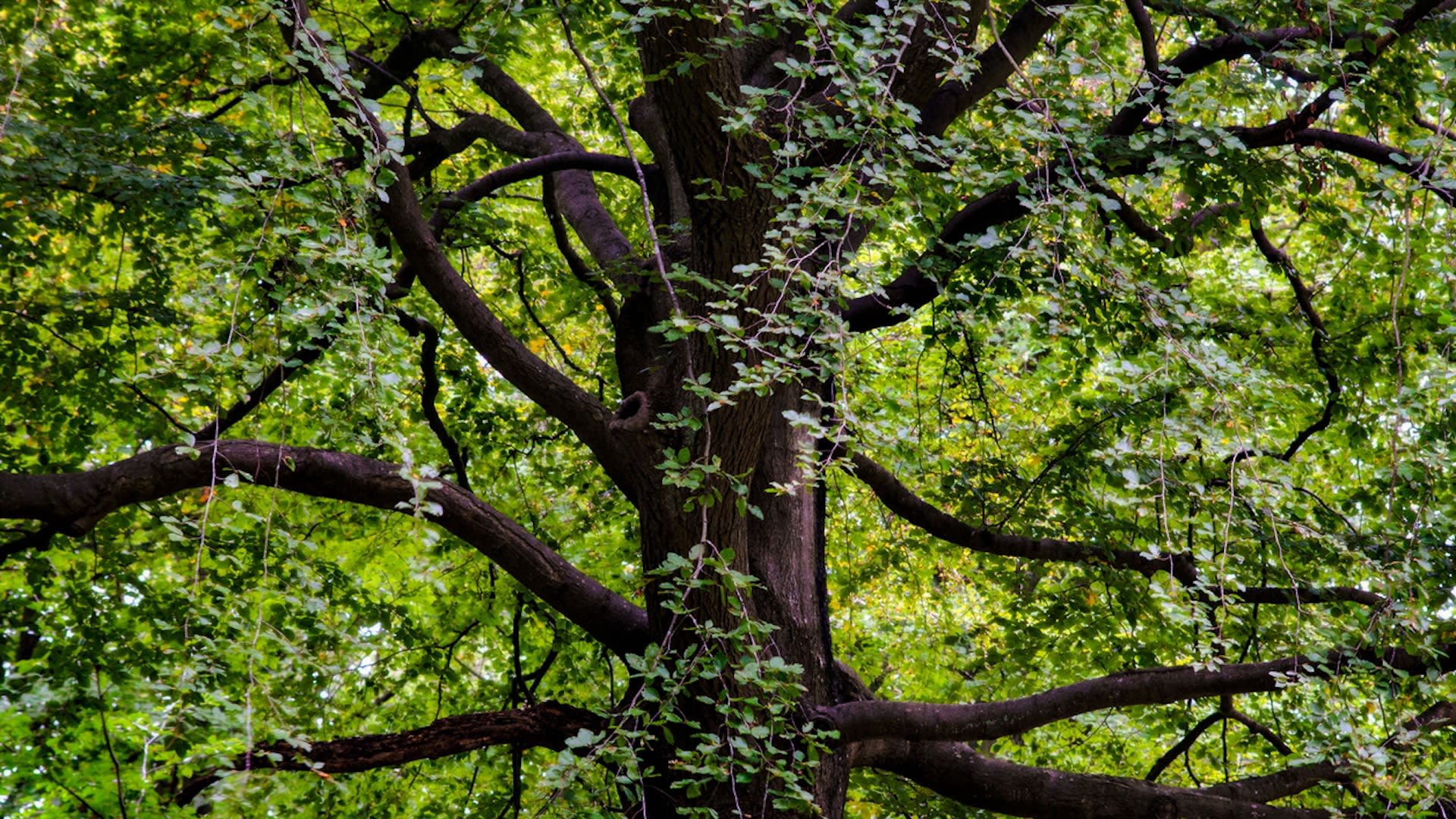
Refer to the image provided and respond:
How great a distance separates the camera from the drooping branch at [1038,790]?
4.77 m

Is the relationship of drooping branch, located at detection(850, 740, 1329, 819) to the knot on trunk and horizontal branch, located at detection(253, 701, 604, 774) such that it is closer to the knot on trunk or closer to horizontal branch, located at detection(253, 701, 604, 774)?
horizontal branch, located at detection(253, 701, 604, 774)

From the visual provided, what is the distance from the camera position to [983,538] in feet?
17.4

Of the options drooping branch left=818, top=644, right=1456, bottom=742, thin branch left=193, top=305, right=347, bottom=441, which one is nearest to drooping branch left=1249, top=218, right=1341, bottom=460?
drooping branch left=818, top=644, right=1456, bottom=742

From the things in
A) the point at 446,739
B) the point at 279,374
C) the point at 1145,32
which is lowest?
the point at 446,739

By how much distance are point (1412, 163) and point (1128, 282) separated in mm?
946

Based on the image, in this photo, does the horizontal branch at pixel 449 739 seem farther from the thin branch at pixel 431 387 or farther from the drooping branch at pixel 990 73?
the drooping branch at pixel 990 73

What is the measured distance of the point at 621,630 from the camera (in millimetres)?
4547

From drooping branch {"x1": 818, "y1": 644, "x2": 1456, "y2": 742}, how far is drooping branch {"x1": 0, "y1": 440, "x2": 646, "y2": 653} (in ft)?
2.87

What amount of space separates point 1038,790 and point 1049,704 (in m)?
0.50

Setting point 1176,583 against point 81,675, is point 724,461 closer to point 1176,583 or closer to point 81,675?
point 1176,583

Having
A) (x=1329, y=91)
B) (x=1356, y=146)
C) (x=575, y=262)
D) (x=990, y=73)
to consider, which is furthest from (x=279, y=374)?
(x=1356, y=146)

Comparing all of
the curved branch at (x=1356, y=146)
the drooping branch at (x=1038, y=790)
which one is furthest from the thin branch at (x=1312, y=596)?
the curved branch at (x=1356, y=146)

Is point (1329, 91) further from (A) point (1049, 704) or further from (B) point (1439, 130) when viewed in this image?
(A) point (1049, 704)

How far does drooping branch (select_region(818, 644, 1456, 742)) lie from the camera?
4.41 meters
